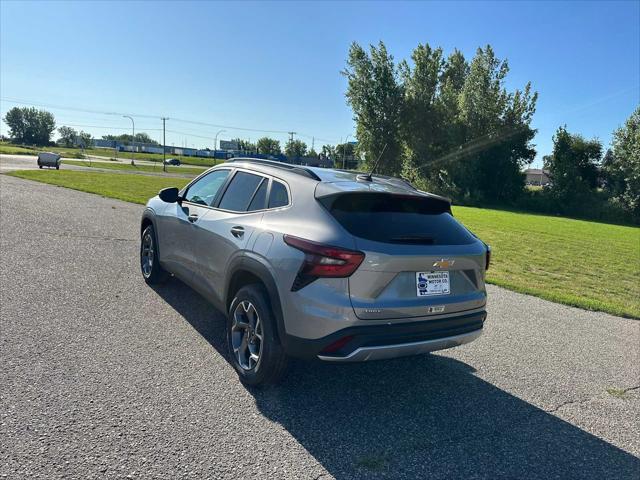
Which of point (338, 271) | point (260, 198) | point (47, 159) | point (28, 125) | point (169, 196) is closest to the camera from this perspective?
point (338, 271)

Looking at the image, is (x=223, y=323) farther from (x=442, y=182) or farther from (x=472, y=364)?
(x=442, y=182)

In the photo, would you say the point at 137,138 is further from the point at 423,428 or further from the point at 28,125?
the point at 423,428

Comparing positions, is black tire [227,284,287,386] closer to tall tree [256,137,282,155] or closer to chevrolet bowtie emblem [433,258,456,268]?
chevrolet bowtie emblem [433,258,456,268]

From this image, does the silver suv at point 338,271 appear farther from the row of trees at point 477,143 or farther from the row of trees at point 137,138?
the row of trees at point 137,138

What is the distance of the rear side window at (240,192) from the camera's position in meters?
3.93

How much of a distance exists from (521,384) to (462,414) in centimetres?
93

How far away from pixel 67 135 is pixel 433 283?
560ft

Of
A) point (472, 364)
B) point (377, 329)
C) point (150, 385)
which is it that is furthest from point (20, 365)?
point (472, 364)

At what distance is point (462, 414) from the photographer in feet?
10.7

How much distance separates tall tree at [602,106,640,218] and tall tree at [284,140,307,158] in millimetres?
95824

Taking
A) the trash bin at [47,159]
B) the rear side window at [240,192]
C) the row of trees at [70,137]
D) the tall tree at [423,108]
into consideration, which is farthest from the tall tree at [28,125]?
the rear side window at [240,192]

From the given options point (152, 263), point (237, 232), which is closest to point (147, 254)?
point (152, 263)

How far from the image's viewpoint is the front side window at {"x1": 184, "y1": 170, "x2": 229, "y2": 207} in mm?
4516

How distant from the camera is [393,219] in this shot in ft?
10.4
